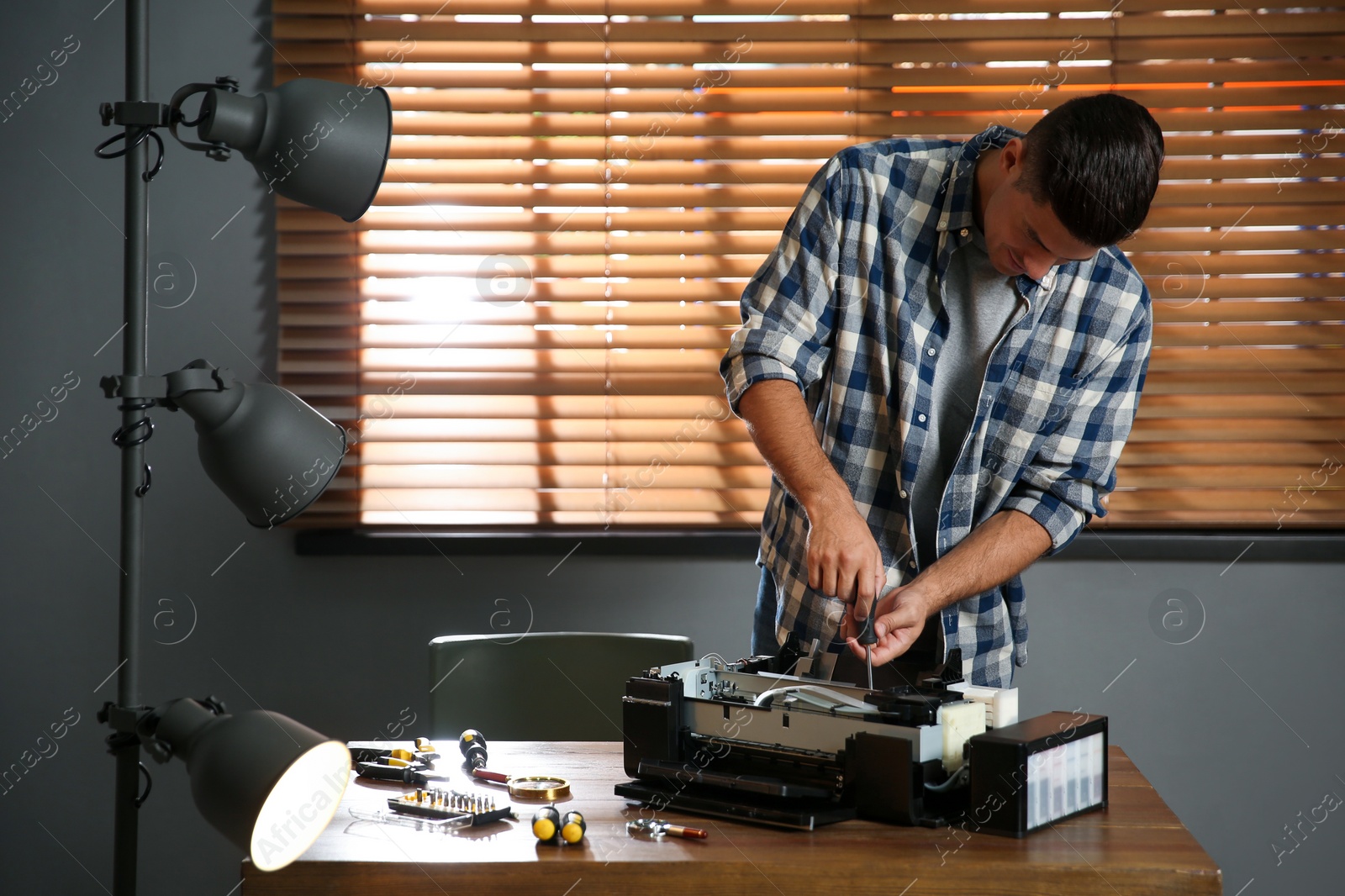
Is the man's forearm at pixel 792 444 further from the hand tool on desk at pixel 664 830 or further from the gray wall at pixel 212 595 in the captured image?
the gray wall at pixel 212 595

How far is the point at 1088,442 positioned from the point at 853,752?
2.54ft

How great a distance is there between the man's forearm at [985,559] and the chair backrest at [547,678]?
23.8 inches

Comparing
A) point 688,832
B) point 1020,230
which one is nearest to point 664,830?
point 688,832

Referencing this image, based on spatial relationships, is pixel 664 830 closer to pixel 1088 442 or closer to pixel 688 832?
pixel 688 832

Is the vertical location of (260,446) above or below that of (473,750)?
above

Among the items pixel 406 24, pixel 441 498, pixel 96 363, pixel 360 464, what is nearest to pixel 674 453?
pixel 441 498

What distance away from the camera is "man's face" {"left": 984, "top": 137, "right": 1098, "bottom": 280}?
1.43 metres

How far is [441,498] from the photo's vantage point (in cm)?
242

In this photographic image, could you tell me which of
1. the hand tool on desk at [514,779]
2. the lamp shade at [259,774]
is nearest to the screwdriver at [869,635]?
the hand tool on desk at [514,779]

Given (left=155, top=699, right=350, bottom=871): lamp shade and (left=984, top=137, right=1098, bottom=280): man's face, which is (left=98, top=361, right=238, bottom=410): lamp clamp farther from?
(left=984, top=137, right=1098, bottom=280): man's face

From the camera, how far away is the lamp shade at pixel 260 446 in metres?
0.89

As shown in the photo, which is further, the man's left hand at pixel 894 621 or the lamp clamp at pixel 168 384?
the man's left hand at pixel 894 621

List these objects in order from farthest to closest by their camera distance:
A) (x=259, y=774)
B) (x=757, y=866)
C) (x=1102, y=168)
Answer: (x=1102, y=168), (x=757, y=866), (x=259, y=774)

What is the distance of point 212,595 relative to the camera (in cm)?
243
